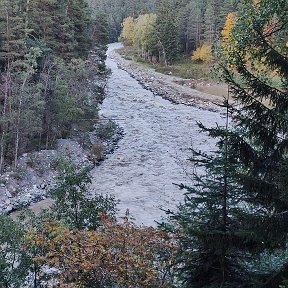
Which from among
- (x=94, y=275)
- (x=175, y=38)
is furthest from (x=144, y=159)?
(x=175, y=38)

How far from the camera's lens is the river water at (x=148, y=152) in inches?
805

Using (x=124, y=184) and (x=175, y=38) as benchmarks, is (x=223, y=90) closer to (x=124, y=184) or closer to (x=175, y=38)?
(x=175, y=38)

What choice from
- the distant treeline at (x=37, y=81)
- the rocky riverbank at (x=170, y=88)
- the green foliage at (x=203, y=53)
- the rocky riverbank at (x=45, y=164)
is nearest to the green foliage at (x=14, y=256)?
the rocky riverbank at (x=45, y=164)

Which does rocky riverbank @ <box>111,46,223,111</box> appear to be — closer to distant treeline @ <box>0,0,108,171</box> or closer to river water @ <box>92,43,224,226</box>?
river water @ <box>92,43,224,226</box>

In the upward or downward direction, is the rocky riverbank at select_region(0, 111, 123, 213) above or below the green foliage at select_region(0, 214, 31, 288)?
below

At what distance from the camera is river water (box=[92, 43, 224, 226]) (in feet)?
67.1

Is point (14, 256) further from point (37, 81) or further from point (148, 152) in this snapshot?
point (37, 81)

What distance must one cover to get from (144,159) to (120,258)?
753 inches

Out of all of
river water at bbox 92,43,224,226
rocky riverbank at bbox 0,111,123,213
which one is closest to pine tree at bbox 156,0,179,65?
river water at bbox 92,43,224,226

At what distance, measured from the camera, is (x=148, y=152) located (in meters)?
27.9

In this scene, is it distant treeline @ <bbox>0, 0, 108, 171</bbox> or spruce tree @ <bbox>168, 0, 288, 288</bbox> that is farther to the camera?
distant treeline @ <bbox>0, 0, 108, 171</bbox>

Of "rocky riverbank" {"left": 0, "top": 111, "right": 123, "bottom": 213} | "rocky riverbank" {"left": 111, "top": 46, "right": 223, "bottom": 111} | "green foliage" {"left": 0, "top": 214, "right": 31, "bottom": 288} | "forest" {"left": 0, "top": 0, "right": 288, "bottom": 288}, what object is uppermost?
"forest" {"left": 0, "top": 0, "right": 288, "bottom": 288}

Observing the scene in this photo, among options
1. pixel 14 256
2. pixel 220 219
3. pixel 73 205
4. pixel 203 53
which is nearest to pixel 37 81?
pixel 73 205

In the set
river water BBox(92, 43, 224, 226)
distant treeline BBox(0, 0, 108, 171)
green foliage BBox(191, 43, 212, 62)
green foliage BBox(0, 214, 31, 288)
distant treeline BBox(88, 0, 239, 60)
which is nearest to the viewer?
green foliage BBox(0, 214, 31, 288)
